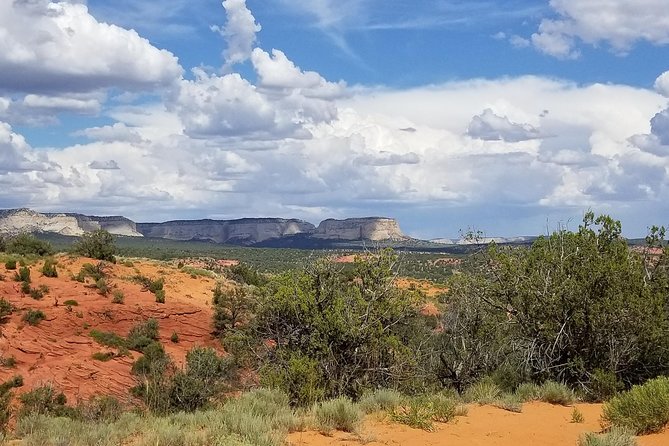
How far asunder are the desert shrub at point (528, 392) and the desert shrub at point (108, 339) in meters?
21.5

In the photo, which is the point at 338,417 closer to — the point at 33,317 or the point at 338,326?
the point at 338,326

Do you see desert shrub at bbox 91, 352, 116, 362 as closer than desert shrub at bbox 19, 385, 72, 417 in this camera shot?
No

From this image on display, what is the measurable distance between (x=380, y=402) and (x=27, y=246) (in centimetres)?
4317

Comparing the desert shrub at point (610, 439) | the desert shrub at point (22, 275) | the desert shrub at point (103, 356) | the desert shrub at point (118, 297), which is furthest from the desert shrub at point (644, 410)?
the desert shrub at point (22, 275)

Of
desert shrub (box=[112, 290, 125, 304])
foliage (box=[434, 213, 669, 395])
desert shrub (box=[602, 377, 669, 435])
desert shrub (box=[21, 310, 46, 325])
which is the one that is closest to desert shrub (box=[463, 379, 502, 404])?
foliage (box=[434, 213, 669, 395])

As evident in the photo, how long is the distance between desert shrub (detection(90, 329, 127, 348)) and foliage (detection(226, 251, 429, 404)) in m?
15.6

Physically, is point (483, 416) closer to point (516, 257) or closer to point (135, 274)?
point (516, 257)

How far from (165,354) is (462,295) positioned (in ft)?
55.6

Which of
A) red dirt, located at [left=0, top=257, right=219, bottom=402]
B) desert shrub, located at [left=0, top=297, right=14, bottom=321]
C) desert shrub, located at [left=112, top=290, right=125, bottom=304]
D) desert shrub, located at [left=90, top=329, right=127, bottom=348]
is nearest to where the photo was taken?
red dirt, located at [left=0, top=257, right=219, bottom=402]

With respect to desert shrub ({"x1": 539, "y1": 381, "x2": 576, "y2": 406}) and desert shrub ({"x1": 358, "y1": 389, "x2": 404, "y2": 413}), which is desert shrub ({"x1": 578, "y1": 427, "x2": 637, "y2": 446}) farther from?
desert shrub ({"x1": 539, "y1": 381, "x2": 576, "y2": 406})

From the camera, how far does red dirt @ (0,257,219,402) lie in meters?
25.7

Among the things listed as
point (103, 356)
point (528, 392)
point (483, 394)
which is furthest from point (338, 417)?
point (103, 356)

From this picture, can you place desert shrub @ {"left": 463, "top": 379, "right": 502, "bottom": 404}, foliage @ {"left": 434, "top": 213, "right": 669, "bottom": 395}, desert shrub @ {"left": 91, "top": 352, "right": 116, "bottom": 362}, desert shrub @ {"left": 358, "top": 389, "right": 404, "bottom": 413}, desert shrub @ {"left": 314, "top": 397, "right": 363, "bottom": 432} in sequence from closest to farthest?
desert shrub @ {"left": 314, "top": 397, "right": 363, "bottom": 432} → desert shrub @ {"left": 358, "top": 389, "right": 404, "bottom": 413} → desert shrub @ {"left": 463, "top": 379, "right": 502, "bottom": 404} → foliage @ {"left": 434, "top": 213, "right": 669, "bottom": 395} → desert shrub @ {"left": 91, "top": 352, "right": 116, "bottom": 362}

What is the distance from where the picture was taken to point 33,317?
2967 centimetres
